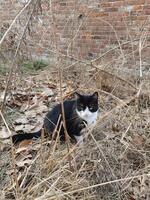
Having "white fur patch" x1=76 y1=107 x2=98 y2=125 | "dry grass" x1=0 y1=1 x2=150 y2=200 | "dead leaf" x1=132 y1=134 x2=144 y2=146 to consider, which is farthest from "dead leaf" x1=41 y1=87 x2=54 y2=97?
"dead leaf" x1=132 y1=134 x2=144 y2=146

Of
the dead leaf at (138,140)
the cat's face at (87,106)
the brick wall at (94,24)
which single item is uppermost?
the brick wall at (94,24)

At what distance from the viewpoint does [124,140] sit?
12.7 feet

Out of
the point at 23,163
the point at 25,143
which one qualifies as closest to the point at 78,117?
the point at 25,143

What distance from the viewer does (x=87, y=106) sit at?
4496mm

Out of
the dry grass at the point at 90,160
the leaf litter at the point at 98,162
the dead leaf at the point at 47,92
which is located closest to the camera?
the dry grass at the point at 90,160

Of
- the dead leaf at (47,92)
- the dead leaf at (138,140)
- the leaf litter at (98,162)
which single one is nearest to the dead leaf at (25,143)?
the leaf litter at (98,162)

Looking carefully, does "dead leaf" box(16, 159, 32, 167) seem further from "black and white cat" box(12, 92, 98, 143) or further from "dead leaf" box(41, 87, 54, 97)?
"dead leaf" box(41, 87, 54, 97)

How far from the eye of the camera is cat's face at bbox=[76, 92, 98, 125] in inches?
177

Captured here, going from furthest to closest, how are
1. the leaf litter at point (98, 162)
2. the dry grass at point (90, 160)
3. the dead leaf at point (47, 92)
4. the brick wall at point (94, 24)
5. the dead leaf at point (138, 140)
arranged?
the brick wall at point (94, 24)
the dead leaf at point (47, 92)
the dead leaf at point (138, 140)
the leaf litter at point (98, 162)
the dry grass at point (90, 160)

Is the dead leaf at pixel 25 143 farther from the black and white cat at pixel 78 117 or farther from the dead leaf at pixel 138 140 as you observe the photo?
the dead leaf at pixel 138 140

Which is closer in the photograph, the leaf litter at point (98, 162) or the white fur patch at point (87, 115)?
the leaf litter at point (98, 162)

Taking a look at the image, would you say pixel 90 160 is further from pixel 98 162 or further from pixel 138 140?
pixel 138 140

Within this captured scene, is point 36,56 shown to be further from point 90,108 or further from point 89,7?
point 90,108

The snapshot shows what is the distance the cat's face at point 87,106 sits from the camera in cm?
449
